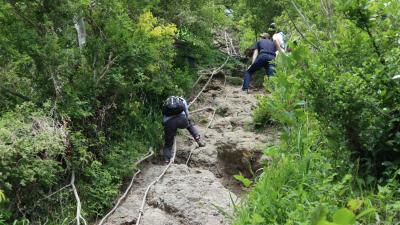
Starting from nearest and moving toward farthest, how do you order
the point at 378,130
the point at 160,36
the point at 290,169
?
the point at 378,130 → the point at 290,169 → the point at 160,36

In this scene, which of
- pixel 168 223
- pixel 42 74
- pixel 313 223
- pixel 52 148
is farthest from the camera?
pixel 42 74

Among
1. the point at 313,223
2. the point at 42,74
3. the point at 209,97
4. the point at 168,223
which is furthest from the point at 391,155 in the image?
the point at 209,97

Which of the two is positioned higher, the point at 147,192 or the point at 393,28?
the point at 393,28

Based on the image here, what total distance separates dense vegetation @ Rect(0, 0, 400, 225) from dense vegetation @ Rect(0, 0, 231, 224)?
0.07 feet

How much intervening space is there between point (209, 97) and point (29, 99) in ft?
18.0

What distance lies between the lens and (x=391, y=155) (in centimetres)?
368

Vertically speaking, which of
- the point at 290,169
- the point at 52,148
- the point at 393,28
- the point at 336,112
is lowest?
the point at 52,148

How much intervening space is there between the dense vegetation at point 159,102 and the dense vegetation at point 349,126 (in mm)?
11

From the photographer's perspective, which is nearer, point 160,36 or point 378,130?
point 378,130

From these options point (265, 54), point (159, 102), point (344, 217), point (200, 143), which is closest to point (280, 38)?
point (265, 54)

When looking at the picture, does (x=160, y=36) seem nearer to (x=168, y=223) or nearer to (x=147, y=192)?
(x=147, y=192)

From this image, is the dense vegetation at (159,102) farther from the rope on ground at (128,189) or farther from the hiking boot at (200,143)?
the hiking boot at (200,143)

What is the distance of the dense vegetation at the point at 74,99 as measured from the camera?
5.97 metres

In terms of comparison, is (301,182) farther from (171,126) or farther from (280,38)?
(280,38)
